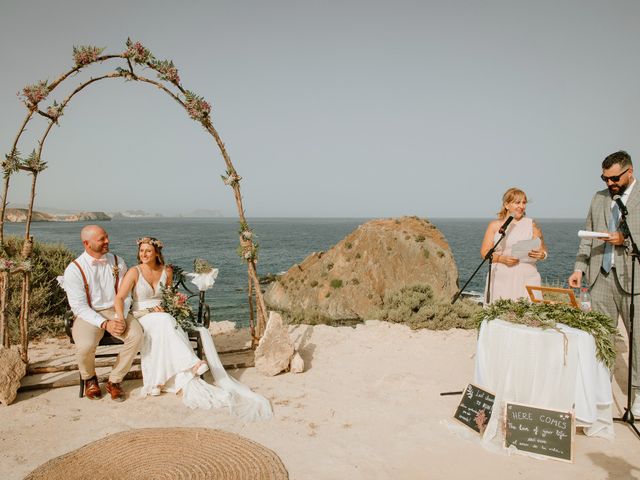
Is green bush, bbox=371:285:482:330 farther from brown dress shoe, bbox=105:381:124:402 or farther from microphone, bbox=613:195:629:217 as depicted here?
brown dress shoe, bbox=105:381:124:402

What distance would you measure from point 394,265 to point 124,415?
1423 centimetres

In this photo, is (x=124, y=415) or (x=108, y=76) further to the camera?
(x=108, y=76)

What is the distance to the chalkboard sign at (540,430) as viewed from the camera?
3873 millimetres

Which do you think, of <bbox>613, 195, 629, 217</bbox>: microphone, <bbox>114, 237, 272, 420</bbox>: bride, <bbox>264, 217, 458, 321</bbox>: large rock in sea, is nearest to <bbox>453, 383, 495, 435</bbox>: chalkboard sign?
<bbox>114, 237, 272, 420</bbox>: bride

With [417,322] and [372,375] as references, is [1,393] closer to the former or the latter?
[372,375]

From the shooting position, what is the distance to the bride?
506 cm

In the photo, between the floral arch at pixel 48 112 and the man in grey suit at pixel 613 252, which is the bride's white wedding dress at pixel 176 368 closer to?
the floral arch at pixel 48 112

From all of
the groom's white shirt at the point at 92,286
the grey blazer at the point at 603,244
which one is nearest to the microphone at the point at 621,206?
the grey blazer at the point at 603,244

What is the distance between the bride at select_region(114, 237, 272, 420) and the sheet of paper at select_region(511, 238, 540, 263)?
11.4ft

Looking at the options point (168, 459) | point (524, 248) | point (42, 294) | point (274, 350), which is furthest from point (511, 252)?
point (42, 294)

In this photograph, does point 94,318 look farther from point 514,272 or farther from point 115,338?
point 514,272

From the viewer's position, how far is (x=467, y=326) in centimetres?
881

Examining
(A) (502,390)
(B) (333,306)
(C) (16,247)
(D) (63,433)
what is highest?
(C) (16,247)

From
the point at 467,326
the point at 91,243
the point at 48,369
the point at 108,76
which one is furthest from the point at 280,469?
the point at 467,326
